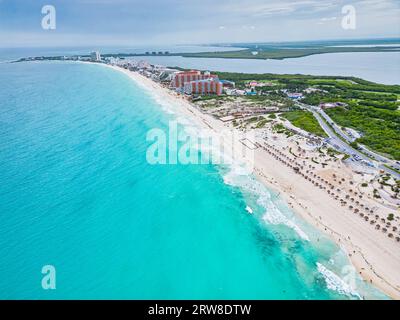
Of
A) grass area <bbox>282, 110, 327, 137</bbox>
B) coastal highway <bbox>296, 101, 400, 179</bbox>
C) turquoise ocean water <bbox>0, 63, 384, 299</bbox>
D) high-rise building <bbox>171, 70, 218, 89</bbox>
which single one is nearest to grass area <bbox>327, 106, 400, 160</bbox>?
coastal highway <bbox>296, 101, 400, 179</bbox>

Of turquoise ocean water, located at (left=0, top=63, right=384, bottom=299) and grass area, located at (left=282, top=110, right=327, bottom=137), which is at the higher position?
grass area, located at (left=282, top=110, right=327, bottom=137)

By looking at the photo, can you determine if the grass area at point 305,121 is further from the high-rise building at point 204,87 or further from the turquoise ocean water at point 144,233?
the high-rise building at point 204,87

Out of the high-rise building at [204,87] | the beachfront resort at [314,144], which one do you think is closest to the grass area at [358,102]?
the beachfront resort at [314,144]

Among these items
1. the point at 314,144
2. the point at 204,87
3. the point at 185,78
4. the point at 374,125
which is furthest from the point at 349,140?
the point at 185,78

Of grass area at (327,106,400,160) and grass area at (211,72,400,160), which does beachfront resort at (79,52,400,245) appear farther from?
grass area at (327,106,400,160)

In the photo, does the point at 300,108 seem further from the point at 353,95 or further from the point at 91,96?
the point at 91,96

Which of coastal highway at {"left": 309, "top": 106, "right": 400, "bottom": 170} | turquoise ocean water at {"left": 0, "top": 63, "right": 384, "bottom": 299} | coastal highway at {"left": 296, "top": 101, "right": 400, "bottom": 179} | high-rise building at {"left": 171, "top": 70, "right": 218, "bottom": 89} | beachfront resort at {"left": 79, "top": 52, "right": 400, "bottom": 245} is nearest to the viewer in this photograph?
turquoise ocean water at {"left": 0, "top": 63, "right": 384, "bottom": 299}
